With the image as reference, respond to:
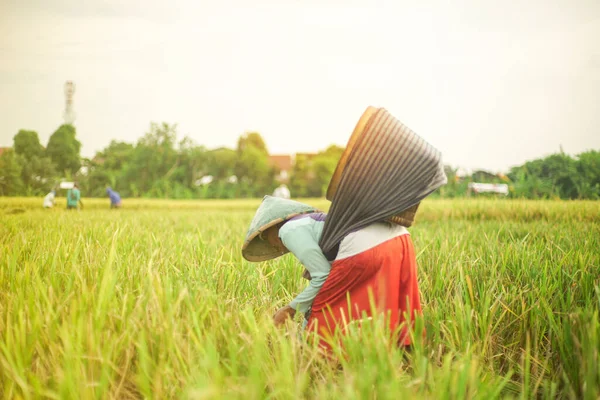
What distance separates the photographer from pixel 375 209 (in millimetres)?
1544

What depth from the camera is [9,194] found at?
643 centimetres

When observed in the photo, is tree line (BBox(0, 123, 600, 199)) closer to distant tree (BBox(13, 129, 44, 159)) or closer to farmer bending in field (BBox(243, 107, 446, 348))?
distant tree (BBox(13, 129, 44, 159))

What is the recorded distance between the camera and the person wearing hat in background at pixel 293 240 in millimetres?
1625

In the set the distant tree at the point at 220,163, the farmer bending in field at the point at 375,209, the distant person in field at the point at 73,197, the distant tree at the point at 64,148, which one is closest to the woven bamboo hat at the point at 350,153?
the farmer bending in field at the point at 375,209

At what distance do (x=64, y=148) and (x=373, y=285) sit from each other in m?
6.49

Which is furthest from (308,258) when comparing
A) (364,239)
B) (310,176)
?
(310,176)

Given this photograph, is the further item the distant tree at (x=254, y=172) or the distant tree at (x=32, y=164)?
the distant tree at (x=254, y=172)

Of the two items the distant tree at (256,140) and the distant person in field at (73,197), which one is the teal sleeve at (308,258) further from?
the distant tree at (256,140)

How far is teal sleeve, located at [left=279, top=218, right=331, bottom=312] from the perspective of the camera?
1.62m

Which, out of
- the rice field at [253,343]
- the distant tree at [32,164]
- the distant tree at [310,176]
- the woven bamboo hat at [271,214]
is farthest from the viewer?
the distant tree at [310,176]

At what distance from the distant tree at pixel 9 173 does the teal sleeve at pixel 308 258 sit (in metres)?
5.69

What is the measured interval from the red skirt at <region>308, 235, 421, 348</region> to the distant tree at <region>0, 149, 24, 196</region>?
19.3ft

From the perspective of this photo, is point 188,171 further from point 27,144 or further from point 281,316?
point 281,316

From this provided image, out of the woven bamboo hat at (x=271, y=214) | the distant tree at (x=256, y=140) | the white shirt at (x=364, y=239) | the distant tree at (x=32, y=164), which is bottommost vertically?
the white shirt at (x=364, y=239)
